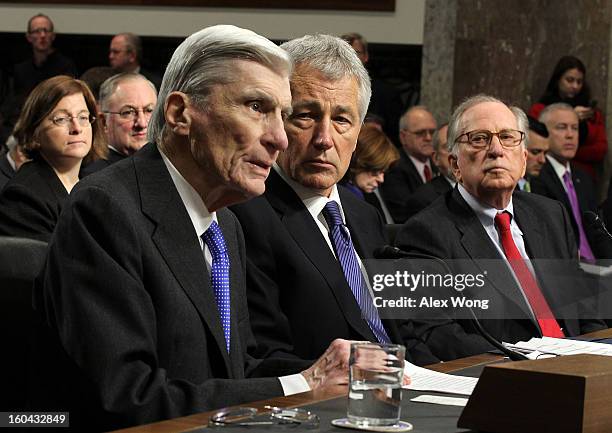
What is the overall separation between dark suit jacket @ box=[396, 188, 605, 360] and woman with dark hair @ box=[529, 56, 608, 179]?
201 inches

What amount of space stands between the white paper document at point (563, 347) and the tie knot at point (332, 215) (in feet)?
1.92

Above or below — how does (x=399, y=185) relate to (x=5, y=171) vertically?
above

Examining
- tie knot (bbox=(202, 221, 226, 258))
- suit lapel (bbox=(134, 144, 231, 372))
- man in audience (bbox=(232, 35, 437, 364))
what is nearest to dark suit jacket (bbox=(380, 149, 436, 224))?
man in audience (bbox=(232, 35, 437, 364))

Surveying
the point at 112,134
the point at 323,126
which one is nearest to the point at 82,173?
the point at 112,134

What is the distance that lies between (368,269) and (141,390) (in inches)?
49.3

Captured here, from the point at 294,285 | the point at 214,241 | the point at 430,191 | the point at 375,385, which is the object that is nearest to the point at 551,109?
the point at 430,191

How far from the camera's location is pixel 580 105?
30.7 ft

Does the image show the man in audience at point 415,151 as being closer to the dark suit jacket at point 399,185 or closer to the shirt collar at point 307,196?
the dark suit jacket at point 399,185

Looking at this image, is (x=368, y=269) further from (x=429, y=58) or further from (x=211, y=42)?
(x=429, y=58)

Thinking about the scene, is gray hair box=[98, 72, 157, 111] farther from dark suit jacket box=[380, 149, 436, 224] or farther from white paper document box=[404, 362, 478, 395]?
white paper document box=[404, 362, 478, 395]

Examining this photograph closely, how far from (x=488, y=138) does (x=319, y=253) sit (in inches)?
51.3

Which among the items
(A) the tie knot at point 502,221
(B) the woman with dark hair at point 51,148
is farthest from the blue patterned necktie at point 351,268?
(B) the woman with dark hair at point 51,148

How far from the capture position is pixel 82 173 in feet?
16.2

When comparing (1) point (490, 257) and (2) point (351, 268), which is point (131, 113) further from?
(2) point (351, 268)
